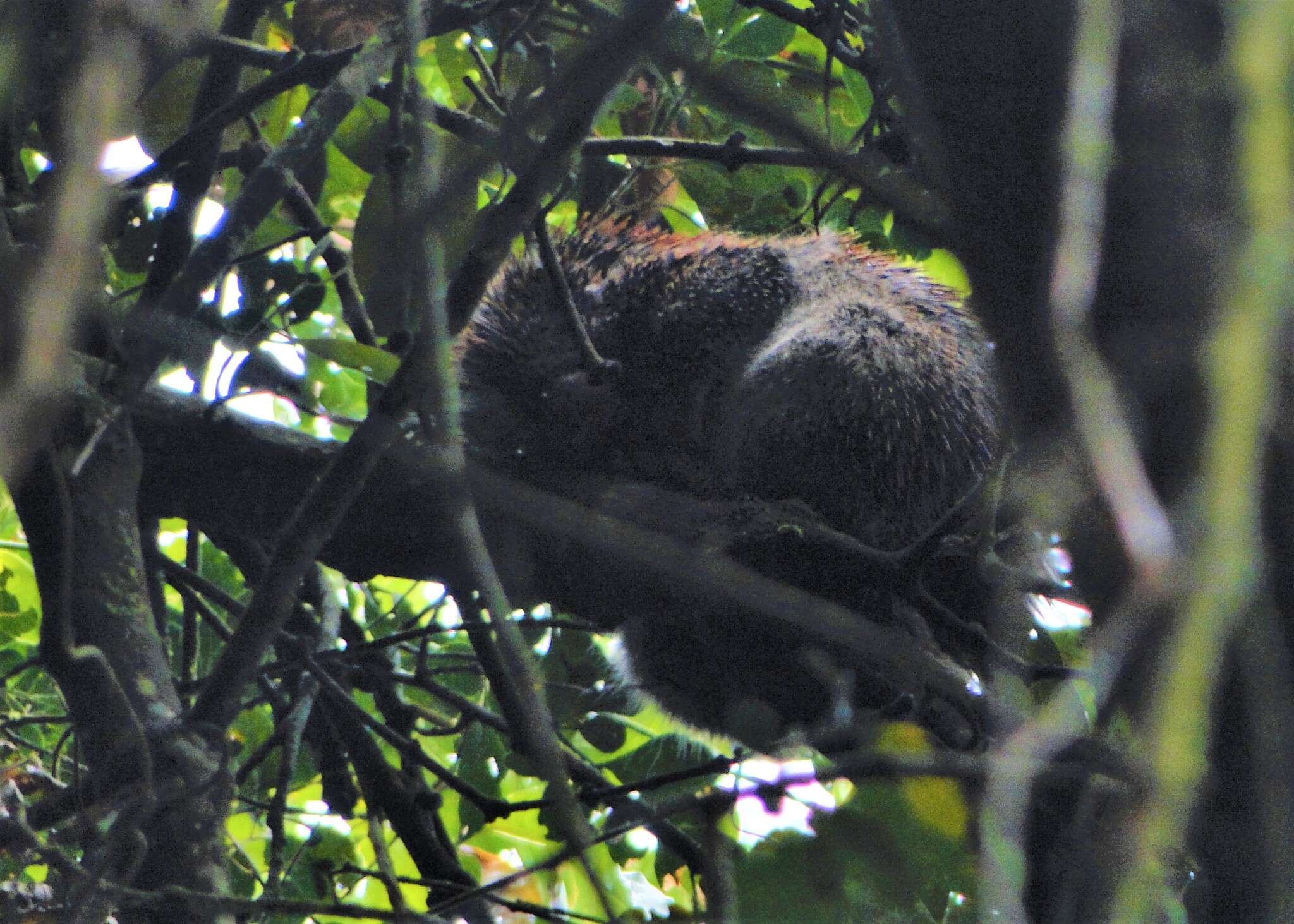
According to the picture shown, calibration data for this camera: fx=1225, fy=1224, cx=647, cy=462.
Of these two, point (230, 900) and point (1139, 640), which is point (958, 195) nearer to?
point (1139, 640)

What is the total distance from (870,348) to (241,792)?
6.31ft

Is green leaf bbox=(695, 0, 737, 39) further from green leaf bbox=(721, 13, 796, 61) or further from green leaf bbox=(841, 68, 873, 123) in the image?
green leaf bbox=(841, 68, 873, 123)

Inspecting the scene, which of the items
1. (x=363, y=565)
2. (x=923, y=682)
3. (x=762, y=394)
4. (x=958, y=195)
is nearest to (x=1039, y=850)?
(x=923, y=682)

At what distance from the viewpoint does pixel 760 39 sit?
291 centimetres

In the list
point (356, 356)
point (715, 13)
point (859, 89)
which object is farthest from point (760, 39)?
point (356, 356)

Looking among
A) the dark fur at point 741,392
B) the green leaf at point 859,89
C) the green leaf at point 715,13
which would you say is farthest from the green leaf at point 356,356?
the green leaf at point 859,89

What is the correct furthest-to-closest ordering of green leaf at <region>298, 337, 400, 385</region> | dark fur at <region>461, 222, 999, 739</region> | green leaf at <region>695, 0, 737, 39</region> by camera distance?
dark fur at <region>461, 222, 999, 739</region>
green leaf at <region>695, 0, 737, 39</region>
green leaf at <region>298, 337, 400, 385</region>

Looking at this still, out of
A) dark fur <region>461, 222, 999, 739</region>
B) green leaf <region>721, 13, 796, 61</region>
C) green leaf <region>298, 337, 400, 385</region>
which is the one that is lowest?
green leaf <region>298, 337, 400, 385</region>

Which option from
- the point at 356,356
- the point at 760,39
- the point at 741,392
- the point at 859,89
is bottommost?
the point at 356,356

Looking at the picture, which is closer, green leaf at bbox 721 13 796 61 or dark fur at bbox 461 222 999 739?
green leaf at bbox 721 13 796 61

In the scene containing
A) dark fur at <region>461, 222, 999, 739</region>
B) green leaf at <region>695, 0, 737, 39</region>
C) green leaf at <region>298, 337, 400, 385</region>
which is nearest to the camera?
green leaf at <region>298, 337, 400, 385</region>

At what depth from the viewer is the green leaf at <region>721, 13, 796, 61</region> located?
2896 millimetres

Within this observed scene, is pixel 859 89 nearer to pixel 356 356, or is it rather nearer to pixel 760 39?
pixel 760 39

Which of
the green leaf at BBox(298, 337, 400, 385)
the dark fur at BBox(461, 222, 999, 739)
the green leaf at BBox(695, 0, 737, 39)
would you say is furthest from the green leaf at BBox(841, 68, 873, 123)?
the green leaf at BBox(298, 337, 400, 385)
